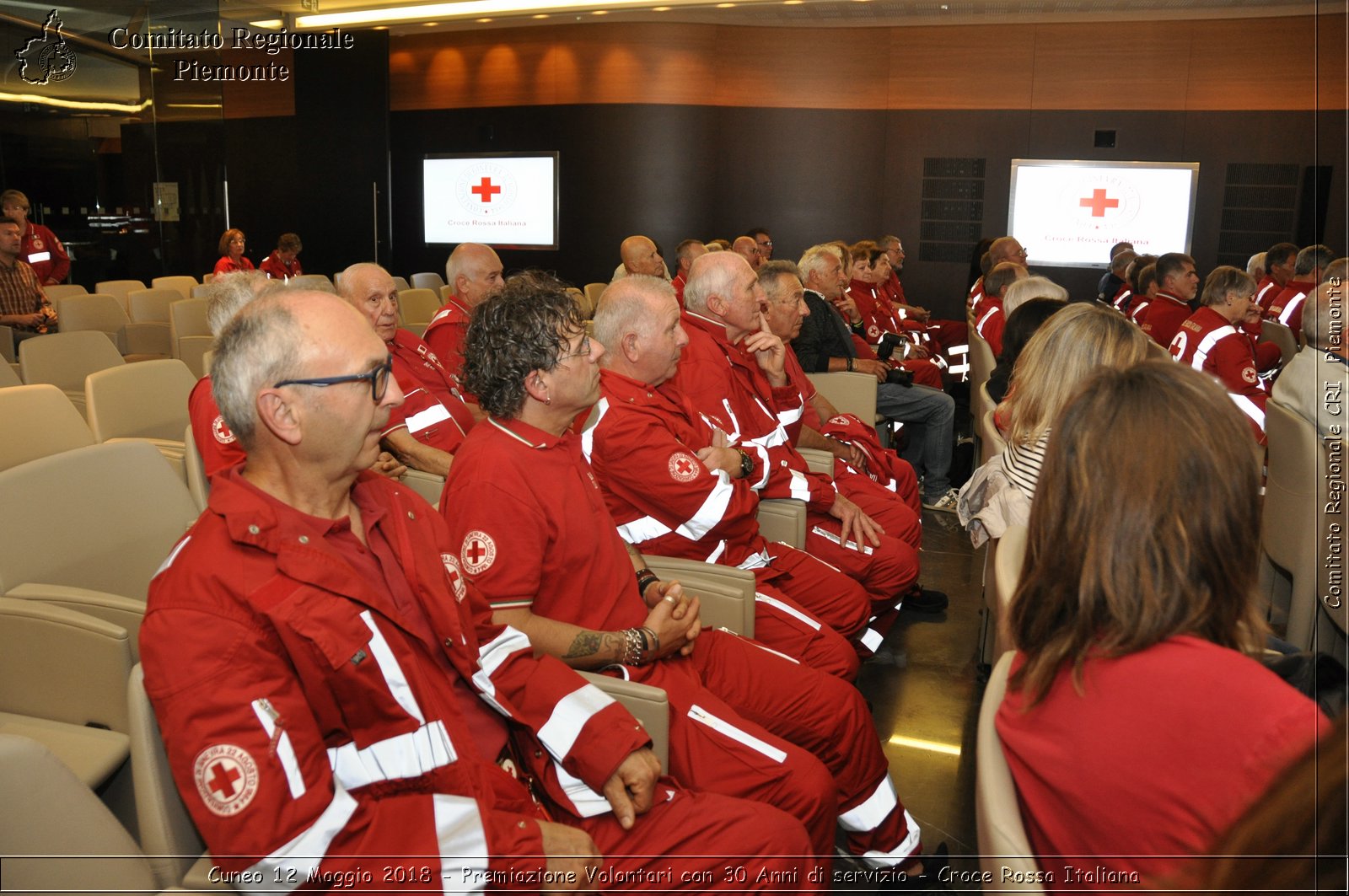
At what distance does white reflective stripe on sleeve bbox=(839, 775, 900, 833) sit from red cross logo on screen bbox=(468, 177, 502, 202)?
1035 centimetres

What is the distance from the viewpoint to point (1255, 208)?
32.0ft

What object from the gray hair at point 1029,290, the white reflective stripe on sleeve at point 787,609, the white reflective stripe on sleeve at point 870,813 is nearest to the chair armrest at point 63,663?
the white reflective stripe on sleeve at point 787,609

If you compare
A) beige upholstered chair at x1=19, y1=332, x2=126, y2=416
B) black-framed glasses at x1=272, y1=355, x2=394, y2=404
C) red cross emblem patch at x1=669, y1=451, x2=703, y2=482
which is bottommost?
red cross emblem patch at x1=669, y1=451, x2=703, y2=482

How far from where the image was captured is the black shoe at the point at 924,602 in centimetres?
396

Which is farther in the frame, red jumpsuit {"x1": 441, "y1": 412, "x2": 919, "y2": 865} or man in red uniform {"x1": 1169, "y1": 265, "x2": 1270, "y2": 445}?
man in red uniform {"x1": 1169, "y1": 265, "x2": 1270, "y2": 445}

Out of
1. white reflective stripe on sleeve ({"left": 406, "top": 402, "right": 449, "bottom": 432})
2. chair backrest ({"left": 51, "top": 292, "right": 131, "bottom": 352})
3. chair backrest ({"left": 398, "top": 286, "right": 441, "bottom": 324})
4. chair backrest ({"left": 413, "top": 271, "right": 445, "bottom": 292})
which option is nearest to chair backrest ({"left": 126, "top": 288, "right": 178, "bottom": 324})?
chair backrest ({"left": 51, "top": 292, "right": 131, "bottom": 352})

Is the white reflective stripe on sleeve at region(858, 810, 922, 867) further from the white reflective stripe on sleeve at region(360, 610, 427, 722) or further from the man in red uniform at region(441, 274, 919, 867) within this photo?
the white reflective stripe on sleeve at region(360, 610, 427, 722)

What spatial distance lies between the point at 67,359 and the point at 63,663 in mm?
3080

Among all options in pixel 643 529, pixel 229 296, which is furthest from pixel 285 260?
pixel 643 529

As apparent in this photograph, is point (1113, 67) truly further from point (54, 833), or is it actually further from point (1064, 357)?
point (54, 833)

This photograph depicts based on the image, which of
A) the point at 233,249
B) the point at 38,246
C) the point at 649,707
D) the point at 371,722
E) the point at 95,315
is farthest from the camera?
the point at 233,249

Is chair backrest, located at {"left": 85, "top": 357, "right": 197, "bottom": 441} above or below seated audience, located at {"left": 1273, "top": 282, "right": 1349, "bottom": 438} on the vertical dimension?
below

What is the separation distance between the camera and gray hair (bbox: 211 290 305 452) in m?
1.49

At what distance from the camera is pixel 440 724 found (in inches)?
58.6
